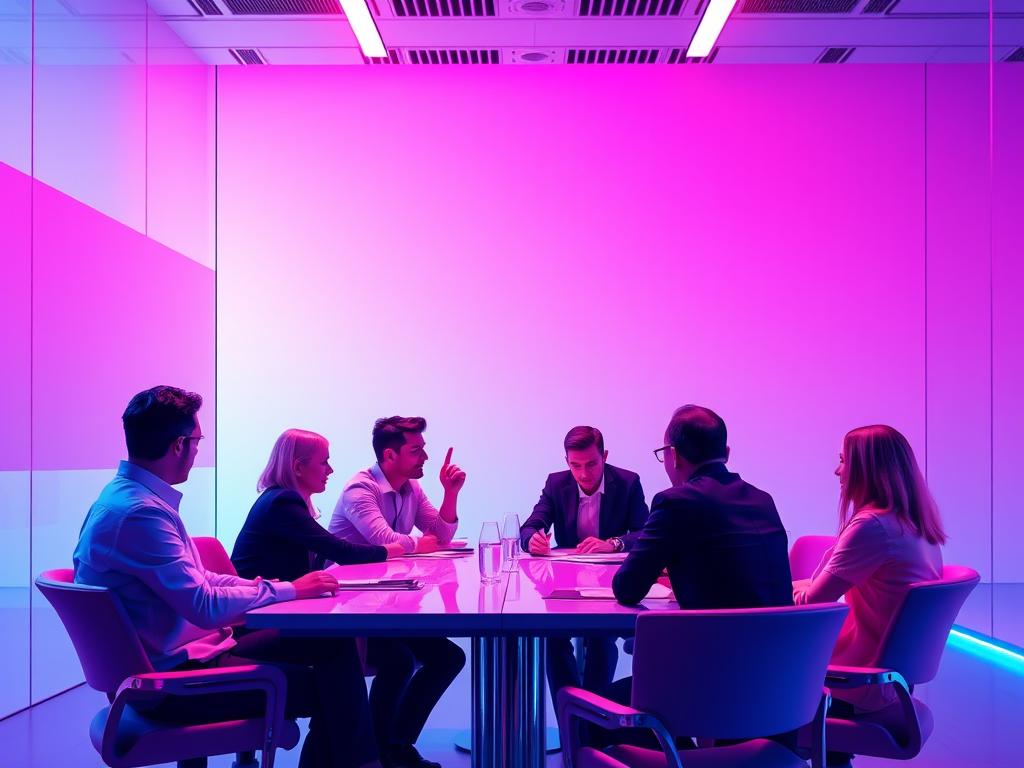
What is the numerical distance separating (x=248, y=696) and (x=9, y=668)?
2150mm

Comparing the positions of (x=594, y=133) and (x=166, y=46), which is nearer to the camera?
(x=166, y=46)

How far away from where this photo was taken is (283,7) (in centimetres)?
563

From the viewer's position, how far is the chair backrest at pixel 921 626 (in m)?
2.59

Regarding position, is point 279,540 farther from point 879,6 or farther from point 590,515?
point 879,6

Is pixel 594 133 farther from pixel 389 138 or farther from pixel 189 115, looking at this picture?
pixel 189 115

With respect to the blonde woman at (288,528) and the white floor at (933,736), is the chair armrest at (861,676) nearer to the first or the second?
the white floor at (933,736)

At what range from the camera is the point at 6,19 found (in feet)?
13.6

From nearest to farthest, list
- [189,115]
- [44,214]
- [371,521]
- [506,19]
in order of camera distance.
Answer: [371,521]
[44,214]
[506,19]
[189,115]

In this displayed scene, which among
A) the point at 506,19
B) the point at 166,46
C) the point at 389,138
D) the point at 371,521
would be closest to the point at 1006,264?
the point at 506,19

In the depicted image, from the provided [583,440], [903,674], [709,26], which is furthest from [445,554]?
[709,26]

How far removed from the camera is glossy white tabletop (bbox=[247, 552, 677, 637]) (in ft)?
7.77

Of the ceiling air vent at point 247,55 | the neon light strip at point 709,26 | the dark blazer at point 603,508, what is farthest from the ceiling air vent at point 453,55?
the dark blazer at point 603,508

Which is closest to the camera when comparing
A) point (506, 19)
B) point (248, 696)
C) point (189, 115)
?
point (248, 696)

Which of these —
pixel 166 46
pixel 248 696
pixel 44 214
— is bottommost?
pixel 248 696
